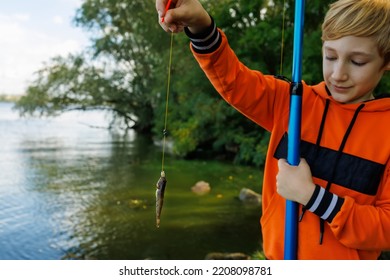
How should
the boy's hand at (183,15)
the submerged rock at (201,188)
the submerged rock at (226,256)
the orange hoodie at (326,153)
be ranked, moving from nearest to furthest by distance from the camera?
the boy's hand at (183,15), the orange hoodie at (326,153), the submerged rock at (226,256), the submerged rock at (201,188)

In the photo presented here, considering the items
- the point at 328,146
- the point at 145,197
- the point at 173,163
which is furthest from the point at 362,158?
the point at 173,163

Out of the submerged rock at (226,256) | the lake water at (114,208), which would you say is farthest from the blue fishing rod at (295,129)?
the lake water at (114,208)

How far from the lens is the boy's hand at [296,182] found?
1.38 metres

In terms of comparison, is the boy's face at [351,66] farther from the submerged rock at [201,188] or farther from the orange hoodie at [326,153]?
the submerged rock at [201,188]

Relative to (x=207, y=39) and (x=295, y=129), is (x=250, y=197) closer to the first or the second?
(x=295, y=129)

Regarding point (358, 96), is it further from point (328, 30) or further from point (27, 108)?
point (27, 108)

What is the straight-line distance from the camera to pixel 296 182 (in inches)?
54.7

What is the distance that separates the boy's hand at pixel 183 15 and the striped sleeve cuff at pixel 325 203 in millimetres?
634

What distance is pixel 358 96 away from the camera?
148 cm

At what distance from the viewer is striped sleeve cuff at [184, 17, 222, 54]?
53.4 inches

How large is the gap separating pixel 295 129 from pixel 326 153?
14 cm
